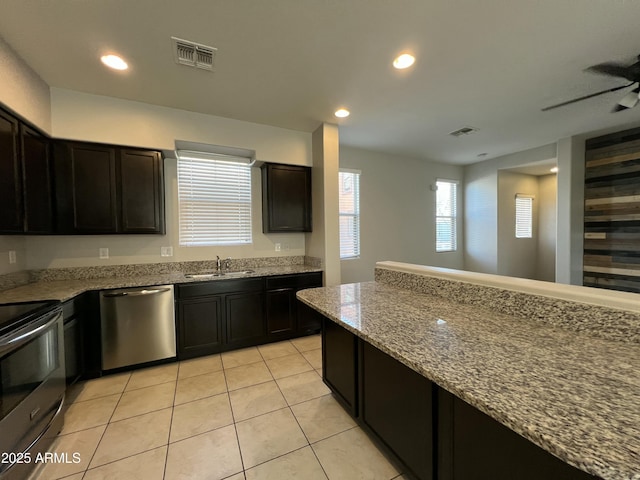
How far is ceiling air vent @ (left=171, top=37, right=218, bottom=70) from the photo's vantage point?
2.06m

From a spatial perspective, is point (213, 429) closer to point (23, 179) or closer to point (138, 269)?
point (138, 269)

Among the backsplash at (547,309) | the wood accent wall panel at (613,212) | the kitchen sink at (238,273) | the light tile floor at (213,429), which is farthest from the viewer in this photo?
the wood accent wall panel at (613,212)

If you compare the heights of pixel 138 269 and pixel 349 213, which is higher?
pixel 349 213

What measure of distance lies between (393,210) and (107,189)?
4.42 meters

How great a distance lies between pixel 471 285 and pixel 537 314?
39 centimetres

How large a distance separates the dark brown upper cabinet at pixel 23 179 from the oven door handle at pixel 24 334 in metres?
0.96

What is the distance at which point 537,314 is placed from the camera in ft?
4.63

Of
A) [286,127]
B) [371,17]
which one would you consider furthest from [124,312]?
[371,17]

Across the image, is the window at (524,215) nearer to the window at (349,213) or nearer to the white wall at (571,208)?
the white wall at (571,208)

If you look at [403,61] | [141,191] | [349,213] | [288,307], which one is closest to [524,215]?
[349,213]

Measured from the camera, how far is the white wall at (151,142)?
107 inches

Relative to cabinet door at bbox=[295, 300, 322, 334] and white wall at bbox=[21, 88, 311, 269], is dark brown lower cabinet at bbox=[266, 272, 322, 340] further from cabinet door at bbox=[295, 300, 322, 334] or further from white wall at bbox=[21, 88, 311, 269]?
white wall at bbox=[21, 88, 311, 269]

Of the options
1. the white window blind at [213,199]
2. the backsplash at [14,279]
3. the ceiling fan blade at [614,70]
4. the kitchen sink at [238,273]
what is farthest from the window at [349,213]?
the backsplash at [14,279]

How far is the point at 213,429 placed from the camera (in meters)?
1.90
